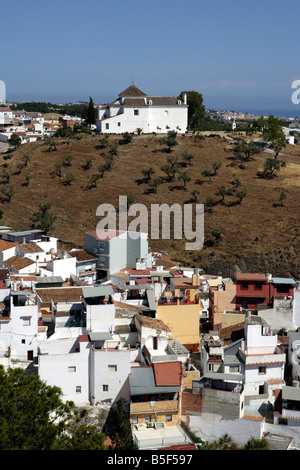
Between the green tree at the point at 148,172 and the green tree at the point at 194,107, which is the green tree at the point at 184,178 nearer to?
the green tree at the point at 148,172

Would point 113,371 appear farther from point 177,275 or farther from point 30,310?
point 177,275

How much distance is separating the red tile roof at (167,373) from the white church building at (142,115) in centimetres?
3851

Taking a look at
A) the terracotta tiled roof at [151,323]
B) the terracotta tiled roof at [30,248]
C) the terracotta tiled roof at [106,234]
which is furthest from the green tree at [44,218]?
the terracotta tiled roof at [151,323]

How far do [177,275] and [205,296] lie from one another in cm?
220

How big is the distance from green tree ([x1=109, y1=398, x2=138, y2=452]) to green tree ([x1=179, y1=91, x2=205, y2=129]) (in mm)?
47032

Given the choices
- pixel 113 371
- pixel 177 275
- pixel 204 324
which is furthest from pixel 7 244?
pixel 113 371

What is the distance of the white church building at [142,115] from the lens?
181 feet

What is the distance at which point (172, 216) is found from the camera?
43.5 metres

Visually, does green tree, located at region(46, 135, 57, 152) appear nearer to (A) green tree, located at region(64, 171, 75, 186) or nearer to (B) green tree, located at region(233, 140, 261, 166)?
(A) green tree, located at region(64, 171, 75, 186)

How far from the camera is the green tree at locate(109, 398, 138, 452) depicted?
1641 cm

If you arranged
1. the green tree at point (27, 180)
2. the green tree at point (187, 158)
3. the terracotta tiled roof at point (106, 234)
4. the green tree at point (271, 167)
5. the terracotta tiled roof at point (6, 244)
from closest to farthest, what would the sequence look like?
1. the terracotta tiled roof at point (6, 244)
2. the terracotta tiled roof at point (106, 234)
3. the green tree at point (27, 180)
4. the green tree at point (271, 167)
5. the green tree at point (187, 158)

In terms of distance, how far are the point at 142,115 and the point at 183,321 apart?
3440cm

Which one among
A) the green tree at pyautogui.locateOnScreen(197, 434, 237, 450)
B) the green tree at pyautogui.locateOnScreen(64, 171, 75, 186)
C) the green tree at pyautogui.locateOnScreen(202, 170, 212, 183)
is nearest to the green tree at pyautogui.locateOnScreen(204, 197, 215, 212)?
the green tree at pyautogui.locateOnScreen(202, 170, 212, 183)

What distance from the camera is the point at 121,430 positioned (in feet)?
55.8
